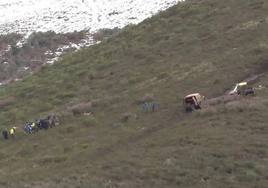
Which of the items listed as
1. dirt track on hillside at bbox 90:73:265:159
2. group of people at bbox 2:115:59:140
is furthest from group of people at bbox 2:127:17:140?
dirt track on hillside at bbox 90:73:265:159

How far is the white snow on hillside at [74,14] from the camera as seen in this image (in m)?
80.4

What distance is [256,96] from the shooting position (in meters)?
33.1

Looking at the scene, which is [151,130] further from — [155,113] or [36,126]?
[36,126]

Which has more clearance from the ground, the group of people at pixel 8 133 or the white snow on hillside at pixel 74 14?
the white snow on hillside at pixel 74 14

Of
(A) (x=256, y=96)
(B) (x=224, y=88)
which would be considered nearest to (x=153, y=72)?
(B) (x=224, y=88)

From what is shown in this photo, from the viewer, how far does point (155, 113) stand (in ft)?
115

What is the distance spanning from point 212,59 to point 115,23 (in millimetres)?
38095

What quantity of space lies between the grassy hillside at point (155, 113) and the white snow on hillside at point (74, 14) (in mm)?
17382

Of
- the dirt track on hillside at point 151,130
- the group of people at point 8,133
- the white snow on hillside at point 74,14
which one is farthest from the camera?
the white snow on hillside at point 74,14

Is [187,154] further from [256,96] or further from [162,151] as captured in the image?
[256,96]

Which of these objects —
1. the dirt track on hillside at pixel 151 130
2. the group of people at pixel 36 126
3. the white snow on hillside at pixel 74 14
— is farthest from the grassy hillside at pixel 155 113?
the white snow on hillside at pixel 74 14

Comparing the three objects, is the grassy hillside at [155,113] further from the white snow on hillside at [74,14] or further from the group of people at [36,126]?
the white snow on hillside at [74,14]

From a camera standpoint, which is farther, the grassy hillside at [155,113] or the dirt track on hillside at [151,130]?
the dirt track on hillside at [151,130]

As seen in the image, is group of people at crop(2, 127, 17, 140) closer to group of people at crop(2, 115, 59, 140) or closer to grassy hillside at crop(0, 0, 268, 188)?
group of people at crop(2, 115, 59, 140)
